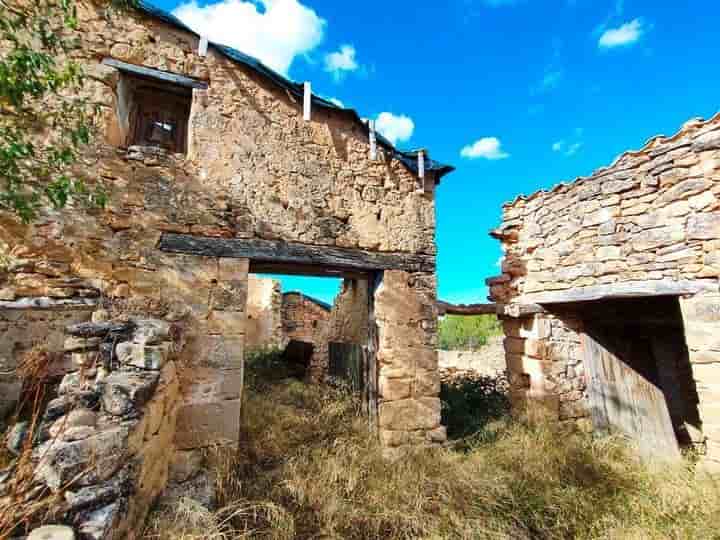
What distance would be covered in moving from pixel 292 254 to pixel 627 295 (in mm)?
4121

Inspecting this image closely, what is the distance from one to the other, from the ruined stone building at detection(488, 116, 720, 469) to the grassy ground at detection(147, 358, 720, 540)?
2.90 ft

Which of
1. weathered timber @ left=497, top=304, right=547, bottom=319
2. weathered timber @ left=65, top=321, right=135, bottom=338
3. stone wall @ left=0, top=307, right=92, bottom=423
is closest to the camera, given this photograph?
weathered timber @ left=65, top=321, right=135, bottom=338

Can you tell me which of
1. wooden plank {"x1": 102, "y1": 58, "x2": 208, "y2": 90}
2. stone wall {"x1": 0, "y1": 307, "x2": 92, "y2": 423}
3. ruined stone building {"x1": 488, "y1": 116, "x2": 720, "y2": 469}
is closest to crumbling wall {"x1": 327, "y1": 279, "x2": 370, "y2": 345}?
ruined stone building {"x1": 488, "y1": 116, "x2": 720, "y2": 469}

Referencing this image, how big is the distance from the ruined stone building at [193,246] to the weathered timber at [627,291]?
7.10 feet

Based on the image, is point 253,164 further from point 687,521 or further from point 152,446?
point 687,521

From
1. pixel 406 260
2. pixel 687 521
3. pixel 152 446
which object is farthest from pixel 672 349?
pixel 152 446

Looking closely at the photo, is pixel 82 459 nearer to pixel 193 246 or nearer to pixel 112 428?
pixel 112 428

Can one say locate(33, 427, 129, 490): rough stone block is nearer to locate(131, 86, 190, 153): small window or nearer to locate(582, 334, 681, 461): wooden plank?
locate(131, 86, 190, 153): small window

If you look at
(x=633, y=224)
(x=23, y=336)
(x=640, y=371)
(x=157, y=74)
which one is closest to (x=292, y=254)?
(x=157, y=74)

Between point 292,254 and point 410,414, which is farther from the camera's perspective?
point 410,414

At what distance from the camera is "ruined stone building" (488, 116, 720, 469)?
3592 mm

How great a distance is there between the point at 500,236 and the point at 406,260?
2755 mm

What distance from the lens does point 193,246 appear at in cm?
308

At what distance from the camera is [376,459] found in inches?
128
